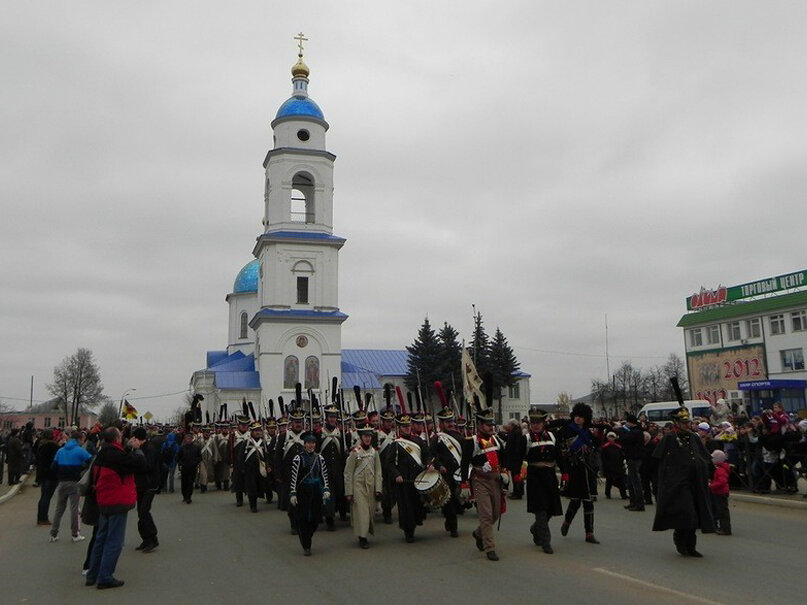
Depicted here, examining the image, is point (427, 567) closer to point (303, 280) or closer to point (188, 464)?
point (188, 464)

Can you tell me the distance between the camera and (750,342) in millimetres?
50969

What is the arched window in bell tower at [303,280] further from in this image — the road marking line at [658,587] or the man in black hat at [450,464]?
the road marking line at [658,587]

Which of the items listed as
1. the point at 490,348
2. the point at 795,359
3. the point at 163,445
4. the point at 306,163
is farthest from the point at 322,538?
the point at 490,348

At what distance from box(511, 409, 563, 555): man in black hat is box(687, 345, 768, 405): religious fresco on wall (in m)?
44.5

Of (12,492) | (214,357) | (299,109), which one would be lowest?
(12,492)

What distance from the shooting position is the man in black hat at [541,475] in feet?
29.7

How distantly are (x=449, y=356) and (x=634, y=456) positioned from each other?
46.8m

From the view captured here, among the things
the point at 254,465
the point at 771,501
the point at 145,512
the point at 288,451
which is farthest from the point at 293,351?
the point at 145,512

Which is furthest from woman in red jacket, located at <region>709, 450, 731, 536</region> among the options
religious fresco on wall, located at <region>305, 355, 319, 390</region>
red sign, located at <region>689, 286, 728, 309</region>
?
red sign, located at <region>689, 286, 728, 309</region>

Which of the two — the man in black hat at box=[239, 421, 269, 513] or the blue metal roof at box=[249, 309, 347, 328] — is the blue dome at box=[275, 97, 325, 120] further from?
the man in black hat at box=[239, 421, 269, 513]

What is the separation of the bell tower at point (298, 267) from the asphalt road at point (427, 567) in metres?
35.2

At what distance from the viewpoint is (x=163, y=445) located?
59.5 feet

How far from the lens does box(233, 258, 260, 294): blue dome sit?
65.6m

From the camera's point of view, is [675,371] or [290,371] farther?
[675,371]
